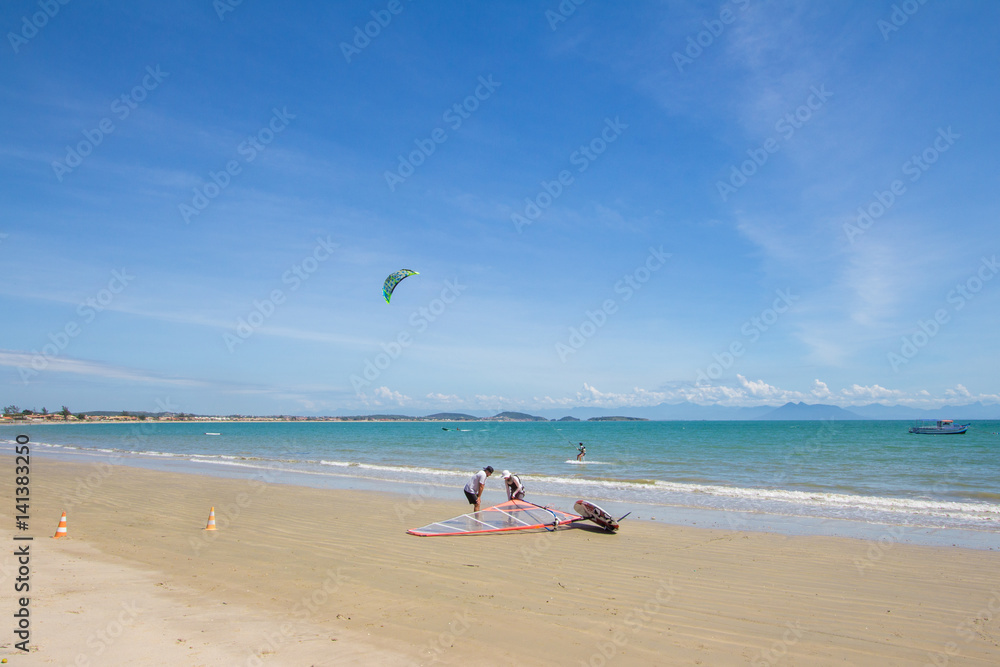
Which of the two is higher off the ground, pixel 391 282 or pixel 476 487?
pixel 391 282

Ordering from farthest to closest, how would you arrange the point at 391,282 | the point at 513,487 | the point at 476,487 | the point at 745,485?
the point at 745,485
the point at 391,282
the point at 513,487
the point at 476,487

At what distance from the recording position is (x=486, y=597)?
6832 mm

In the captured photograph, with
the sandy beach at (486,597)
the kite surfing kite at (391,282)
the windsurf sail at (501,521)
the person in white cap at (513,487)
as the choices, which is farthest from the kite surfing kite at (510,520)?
the kite surfing kite at (391,282)

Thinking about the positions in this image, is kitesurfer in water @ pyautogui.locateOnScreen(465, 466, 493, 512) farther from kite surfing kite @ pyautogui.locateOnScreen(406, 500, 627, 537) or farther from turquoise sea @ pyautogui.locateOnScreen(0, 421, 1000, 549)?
turquoise sea @ pyautogui.locateOnScreen(0, 421, 1000, 549)

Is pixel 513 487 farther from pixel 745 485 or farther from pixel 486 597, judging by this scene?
pixel 745 485

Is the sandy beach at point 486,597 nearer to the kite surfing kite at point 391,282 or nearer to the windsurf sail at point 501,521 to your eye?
the windsurf sail at point 501,521

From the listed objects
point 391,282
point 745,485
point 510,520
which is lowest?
point 745,485

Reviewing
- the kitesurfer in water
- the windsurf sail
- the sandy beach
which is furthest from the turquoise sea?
the windsurf sail

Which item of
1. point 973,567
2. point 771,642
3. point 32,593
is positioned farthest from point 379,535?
point 973,567

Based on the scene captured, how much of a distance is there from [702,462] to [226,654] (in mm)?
28893

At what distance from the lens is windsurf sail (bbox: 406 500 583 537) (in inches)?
423

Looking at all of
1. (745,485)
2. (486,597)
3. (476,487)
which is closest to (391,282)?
(476,487)

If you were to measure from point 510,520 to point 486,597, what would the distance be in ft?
14.8

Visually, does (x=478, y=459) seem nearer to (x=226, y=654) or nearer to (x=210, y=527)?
(x=210, y=527)
